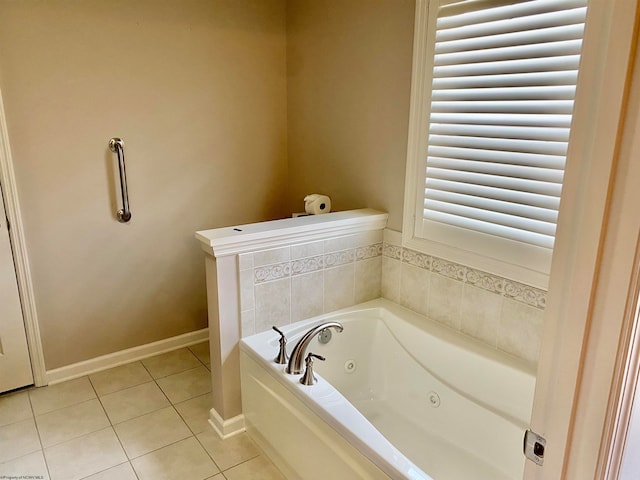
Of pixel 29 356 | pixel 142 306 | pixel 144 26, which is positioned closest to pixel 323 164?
pixel 144 26

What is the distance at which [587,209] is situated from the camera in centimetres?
62

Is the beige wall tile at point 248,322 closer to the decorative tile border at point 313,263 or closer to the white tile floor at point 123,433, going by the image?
the decorative tile border at point 313,263

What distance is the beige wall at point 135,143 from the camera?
2.33 meters

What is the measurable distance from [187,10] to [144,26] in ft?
0.90

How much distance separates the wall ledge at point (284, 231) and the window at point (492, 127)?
0.87 feet

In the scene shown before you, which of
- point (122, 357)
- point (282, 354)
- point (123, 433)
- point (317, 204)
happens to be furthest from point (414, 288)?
point (122, 357)

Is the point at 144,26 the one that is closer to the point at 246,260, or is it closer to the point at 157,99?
the point at 157,99

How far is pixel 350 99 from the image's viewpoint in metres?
2.61

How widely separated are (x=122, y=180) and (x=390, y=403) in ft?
6.26

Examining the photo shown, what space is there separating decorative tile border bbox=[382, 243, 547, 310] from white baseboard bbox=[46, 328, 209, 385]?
1.49 m

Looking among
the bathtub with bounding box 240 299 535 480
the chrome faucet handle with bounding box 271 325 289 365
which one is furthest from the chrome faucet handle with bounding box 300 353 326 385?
the chrome faucet handle with bounding box 271 325 289 365

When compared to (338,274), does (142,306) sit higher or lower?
lower

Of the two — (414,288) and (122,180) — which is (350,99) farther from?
(122,180)

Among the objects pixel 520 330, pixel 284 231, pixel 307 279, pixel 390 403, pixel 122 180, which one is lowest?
pixel 390 403
